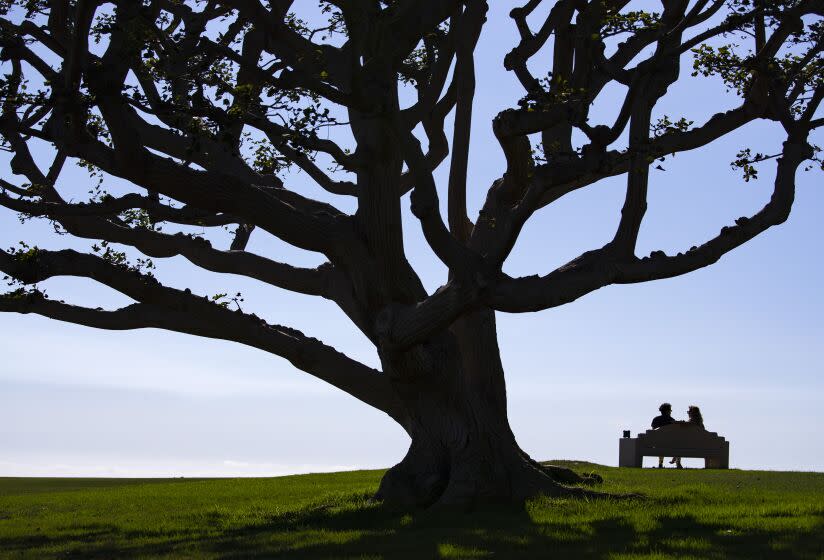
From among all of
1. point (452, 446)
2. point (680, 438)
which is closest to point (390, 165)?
point (452, 446)

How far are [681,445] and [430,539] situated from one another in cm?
1345

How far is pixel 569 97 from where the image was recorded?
13891 mm

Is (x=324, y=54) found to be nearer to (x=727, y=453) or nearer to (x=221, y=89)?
(x=221, y=89)

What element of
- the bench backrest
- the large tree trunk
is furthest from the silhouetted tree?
the bench backrest

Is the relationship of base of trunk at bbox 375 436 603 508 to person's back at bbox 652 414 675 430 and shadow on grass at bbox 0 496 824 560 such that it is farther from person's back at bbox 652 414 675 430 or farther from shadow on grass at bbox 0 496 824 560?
person's back at bbox 652 414 675 430

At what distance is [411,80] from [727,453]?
11516 mm

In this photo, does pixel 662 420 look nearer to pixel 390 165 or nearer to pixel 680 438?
pixel 680 438

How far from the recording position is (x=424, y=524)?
14625 millimetres

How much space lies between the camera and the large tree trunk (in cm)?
1647

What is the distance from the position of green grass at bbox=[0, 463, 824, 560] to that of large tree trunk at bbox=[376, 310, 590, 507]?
1.96 ft

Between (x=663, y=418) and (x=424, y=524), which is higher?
(x=663, y=418)

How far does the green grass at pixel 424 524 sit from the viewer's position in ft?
39.0

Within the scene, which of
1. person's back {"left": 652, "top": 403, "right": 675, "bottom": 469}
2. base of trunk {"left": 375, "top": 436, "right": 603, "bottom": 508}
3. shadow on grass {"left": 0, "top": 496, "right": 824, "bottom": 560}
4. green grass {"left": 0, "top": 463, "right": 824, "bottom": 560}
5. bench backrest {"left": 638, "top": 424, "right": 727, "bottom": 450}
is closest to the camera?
Answer: shadow on grass {"left": 0, "top": 496, "right": 824, "bottom": 560}

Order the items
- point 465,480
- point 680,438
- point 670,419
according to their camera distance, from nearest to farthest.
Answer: point 465,480 < point 680,438 < point 670,419
